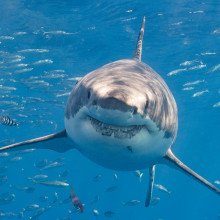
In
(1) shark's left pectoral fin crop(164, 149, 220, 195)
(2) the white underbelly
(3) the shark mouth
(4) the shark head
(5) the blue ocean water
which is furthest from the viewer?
(5) the blue ocean water

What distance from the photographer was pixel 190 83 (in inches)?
955

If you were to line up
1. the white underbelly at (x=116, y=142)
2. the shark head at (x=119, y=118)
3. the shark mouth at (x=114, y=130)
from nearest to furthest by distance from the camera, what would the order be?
the shark head at (x=119, y=118) < the shark mouth at (x=114, y=130) < the white underbelly at (x=116, y=142)

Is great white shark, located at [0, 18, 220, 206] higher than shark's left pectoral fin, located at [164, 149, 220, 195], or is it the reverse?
great white shark, located at [0, 18, 220, 206]

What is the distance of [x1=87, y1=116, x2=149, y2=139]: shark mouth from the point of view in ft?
8.00

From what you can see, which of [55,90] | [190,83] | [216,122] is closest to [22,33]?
[55,90]

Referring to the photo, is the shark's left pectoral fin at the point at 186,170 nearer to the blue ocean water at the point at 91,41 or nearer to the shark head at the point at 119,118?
the shark head at the point at 119,118

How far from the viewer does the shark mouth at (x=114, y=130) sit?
244 centimetres

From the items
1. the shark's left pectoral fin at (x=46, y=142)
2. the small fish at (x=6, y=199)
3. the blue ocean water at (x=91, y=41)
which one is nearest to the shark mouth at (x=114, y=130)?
the shark's left pectoral fin at (x=46, y=142)

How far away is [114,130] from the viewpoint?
2451mm

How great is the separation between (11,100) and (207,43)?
1859 cm

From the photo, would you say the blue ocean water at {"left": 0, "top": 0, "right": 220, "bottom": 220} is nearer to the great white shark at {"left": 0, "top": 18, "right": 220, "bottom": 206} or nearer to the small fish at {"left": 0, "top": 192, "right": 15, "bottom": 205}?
the small fish at {"left": 0, "top": 192, "right": 15, "bottom": 205}

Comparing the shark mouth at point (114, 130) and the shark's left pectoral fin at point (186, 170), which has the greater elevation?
the shark mouth at point (114, 130)

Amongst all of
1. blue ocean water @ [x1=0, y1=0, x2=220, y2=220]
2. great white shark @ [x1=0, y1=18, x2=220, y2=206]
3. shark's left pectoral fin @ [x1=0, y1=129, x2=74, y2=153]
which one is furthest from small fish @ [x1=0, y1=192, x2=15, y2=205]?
great white shark @ [x1=0, y1=18, x2=220, y2=206]

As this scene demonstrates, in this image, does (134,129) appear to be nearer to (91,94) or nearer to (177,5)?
(91,94)
